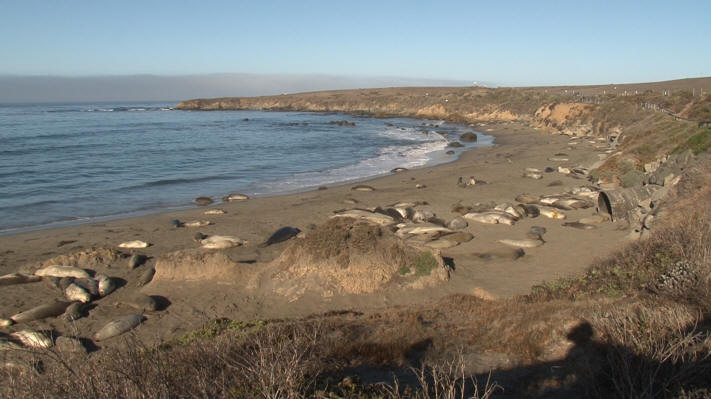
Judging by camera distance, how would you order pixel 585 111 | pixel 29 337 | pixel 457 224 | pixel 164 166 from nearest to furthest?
pixel 29 337 < pixel 457 224 < pixel 164 166 < pixel 585 111

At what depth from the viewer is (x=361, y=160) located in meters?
33.2

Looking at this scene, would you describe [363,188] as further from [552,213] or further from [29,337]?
[29,337]

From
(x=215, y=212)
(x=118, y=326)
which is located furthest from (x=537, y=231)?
(x=215, y=212)

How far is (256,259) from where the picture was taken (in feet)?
37.5

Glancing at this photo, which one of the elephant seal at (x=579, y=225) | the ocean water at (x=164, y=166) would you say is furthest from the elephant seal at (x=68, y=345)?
the elephant seal at (x=579, y=225)

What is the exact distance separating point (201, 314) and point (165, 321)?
0.64 meters

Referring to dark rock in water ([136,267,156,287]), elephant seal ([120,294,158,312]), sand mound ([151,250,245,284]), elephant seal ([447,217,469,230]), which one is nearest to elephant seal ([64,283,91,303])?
elephant seal ([120,294,158,312])

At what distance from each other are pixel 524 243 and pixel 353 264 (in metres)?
5.03

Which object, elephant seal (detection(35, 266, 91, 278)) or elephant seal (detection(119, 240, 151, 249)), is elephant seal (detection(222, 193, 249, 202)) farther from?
elephant seal (detection(35, 266, 91, 278))

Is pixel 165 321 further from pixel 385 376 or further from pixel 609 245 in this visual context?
pixel 609 245

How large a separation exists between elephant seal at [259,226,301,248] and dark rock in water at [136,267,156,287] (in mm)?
2912

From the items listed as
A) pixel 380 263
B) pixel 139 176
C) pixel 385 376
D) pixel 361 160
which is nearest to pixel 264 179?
pixel 139 176

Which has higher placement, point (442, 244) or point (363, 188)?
point (442, 244)

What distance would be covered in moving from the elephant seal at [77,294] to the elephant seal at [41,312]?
304 mm
